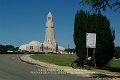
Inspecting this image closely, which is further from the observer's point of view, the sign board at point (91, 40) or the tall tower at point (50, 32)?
the tall tower at point (50, 32)

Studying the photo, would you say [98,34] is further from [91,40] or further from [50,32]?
[50,32]

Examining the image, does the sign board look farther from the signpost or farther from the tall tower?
the tall tower

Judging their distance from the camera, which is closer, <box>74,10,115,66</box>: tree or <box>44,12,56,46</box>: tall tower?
<box>74,10,115,66</box>: tree

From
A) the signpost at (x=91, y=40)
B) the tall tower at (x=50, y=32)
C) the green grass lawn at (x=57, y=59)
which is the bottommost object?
the green grass lawn at (x=57, y=59)

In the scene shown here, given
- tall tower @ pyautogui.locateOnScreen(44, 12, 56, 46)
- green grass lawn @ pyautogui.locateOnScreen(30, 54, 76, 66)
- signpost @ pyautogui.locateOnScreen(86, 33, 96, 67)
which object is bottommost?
green grass lawn @ pyautogui.locateOnScreen(30, 54, 76, 66)

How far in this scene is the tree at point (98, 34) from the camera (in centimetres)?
3772

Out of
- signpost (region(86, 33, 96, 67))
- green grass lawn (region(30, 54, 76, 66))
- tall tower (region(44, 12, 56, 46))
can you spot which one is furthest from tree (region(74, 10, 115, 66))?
tall tower (region(44, 12, 56, 46))

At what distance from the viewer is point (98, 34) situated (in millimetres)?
37719

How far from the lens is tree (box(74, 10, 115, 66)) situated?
124 feet

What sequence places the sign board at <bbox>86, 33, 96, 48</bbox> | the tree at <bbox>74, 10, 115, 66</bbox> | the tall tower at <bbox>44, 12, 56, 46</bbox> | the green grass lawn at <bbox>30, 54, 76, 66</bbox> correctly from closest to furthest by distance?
the sign board at <bbox>86, 33, 96, 48</bbox> → the tree at <bbox>74, 10, 115, 66</bbox> → the green grass lawn at <bbox>30, 54, 76, 66</bbox> → the tall tower at <bbox>44, 12, 56, 46</bbox>

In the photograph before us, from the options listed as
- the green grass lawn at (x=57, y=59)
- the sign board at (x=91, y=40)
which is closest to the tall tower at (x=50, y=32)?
the green grass lawn at (x=57, y=59)

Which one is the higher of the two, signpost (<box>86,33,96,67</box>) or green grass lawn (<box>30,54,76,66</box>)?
signpost (<box>86,33,96,67</box>)

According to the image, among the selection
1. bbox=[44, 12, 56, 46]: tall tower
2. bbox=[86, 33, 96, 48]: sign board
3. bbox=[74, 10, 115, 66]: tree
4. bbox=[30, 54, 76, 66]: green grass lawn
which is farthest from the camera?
bbox=[44, 12, 56, 46]: tall tower

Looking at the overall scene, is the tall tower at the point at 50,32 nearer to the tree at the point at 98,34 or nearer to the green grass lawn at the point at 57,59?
the green grass lawn at the point at 57,59
